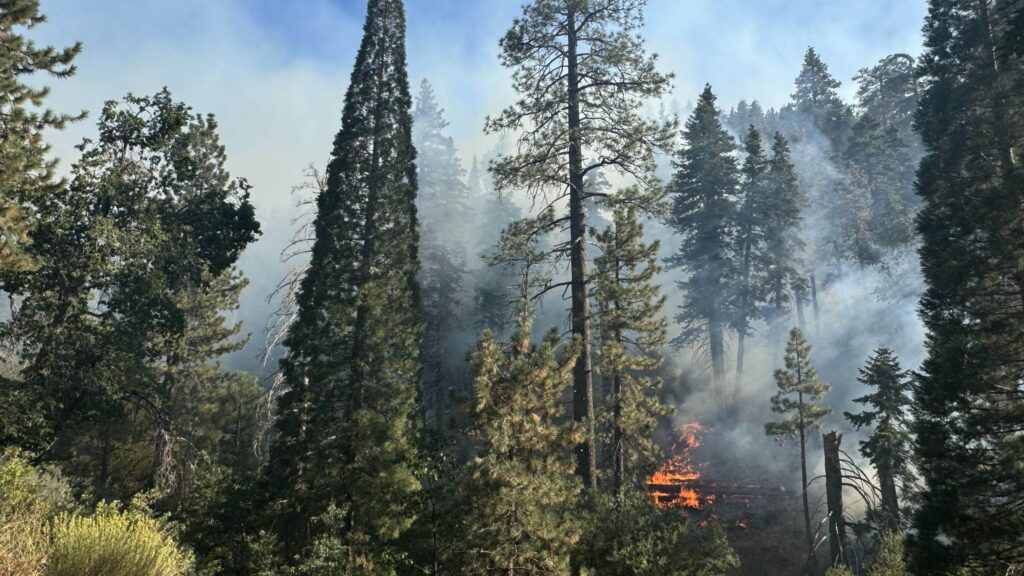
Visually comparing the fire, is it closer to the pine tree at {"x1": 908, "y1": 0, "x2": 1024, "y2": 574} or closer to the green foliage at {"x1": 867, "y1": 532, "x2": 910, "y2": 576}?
the green foliage at {"x1": 867, "y1": 532, "x2": 910, "y2": 576}

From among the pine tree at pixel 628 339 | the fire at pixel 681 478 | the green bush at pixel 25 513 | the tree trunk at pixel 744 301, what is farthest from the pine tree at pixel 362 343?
the tree trunk at pixel 744 301

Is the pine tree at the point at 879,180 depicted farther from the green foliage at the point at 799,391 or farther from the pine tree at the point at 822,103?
the green foliage at the point at 799,391

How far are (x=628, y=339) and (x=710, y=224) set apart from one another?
2536 centimetres

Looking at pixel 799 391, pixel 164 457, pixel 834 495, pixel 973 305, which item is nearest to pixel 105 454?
pixel 164 457

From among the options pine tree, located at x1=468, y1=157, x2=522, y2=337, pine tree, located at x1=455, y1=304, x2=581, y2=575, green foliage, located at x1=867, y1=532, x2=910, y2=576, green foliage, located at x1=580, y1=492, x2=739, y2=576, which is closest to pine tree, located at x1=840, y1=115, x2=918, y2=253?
pine tree, located at x1=468, y1=157, x2=522, y2=337

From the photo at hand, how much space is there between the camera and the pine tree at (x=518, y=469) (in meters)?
8.89

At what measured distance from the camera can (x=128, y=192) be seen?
1800cm

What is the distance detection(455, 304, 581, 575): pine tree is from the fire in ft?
61.3

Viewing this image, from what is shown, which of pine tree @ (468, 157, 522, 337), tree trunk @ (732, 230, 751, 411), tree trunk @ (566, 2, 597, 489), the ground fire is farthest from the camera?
pine tree @ (468, 157, 522, 337)

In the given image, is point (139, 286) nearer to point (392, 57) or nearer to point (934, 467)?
point (392, 57)

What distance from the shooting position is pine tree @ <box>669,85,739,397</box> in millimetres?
41969

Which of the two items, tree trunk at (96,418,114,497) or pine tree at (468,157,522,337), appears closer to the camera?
tree trunk at (96,418,114,497)

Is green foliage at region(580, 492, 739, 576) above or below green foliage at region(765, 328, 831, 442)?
below

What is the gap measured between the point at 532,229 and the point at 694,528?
791 cm
